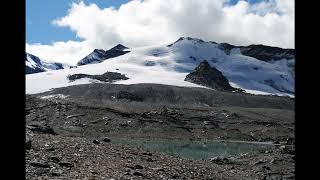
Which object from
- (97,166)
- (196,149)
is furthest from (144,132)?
(97,166)

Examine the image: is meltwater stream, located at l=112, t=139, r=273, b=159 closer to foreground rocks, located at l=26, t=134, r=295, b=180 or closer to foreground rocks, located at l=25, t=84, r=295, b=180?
foreground rocks, located at l=25, t=84, r=295, b=180

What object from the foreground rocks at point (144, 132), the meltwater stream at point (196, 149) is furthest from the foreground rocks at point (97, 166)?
the meltwater stream at point (196, 149)

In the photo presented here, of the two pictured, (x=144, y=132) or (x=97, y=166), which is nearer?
(x=97, y=166)

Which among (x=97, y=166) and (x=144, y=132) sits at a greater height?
(x=97, y=166)

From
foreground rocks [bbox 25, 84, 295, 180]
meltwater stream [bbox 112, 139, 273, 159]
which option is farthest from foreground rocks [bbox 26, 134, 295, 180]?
meltwater stream [bbox 112, 139, 273, 159]

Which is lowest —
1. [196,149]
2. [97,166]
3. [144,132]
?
[144,132]

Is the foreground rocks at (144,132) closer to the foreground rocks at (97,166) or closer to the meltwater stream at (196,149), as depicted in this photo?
the foreground rocks at (97,166)

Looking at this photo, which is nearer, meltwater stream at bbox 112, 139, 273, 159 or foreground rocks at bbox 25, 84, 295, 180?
foreground rocks at bbox 25, 84, 295, 180

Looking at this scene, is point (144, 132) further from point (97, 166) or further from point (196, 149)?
point (97, 166)

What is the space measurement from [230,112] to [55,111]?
51515mm

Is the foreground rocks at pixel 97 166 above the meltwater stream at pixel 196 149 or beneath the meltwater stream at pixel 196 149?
above

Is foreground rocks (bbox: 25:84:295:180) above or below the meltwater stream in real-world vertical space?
above
